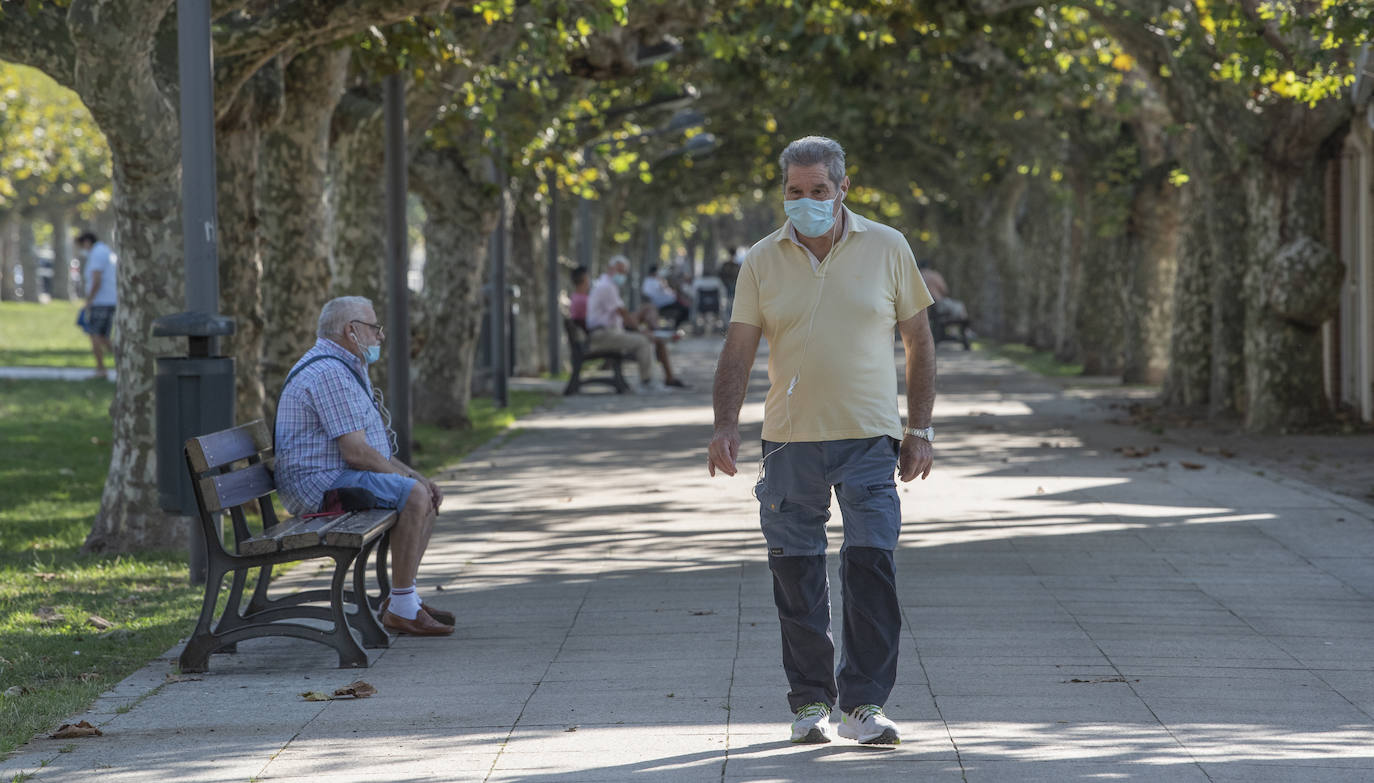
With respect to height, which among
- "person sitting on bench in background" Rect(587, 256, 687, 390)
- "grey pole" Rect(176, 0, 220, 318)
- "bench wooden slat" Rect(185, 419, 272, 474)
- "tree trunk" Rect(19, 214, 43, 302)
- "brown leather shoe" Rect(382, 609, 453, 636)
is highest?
"tree trunk" Rect(19, 214, 43, 302)

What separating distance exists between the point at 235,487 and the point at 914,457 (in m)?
2.93

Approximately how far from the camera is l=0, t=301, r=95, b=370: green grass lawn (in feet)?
93.7

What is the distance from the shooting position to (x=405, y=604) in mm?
7277

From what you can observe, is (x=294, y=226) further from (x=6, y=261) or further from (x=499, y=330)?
(x=6, y=261)

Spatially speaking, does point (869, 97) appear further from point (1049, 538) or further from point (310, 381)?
point (310, 381)

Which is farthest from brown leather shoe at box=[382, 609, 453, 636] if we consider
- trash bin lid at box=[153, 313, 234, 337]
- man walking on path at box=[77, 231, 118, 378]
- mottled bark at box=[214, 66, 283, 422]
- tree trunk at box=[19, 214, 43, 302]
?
tree trunk at box=[19, 214, 43, 302]

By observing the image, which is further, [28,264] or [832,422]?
[28,264]

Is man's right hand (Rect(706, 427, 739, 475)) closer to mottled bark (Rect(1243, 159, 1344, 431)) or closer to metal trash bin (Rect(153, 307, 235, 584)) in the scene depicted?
metal trash bin (Rect(153, 307, 235, 584))

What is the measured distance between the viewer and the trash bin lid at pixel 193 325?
794cm

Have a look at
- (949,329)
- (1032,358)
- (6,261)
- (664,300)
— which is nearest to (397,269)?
(1032,358)

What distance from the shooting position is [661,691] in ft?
20.4

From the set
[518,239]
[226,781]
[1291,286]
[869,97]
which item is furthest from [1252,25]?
[518,239]

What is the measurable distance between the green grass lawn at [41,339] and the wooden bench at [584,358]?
25.1 ft

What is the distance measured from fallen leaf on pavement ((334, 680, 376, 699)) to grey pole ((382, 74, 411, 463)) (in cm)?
638
